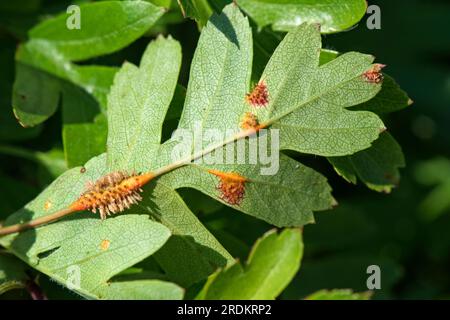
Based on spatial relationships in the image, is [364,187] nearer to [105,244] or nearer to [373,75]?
[373,75]

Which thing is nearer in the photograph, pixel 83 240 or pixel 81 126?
pixel 83 240

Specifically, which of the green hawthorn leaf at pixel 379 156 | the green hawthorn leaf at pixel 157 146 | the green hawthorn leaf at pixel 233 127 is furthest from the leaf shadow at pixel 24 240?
the green hawthorn leaf at pixel 379 156

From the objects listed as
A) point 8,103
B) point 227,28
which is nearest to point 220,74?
point 227,28

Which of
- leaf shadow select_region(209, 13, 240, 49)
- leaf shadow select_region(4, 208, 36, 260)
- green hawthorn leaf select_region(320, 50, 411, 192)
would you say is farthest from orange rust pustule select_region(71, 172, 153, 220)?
green hawthorn leaf select_region(320, 50, 411, 192)

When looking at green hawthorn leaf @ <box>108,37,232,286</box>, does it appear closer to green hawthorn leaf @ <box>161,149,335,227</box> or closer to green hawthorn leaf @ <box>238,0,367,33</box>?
green hawthorn leaf @ <box>161,149,335,227</box>

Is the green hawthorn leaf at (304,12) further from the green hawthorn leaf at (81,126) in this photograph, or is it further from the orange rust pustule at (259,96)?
the green hawthorn leaf at (81,126)
